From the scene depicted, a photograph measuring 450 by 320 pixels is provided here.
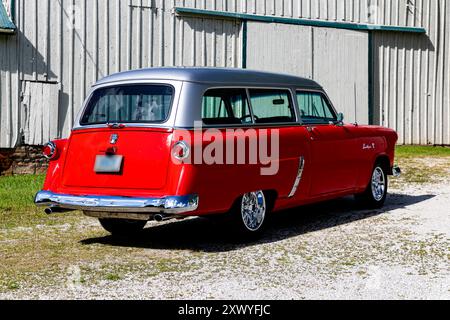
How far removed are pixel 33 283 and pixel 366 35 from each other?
14331 mm

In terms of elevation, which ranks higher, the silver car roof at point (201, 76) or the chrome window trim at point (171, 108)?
the silver car roof at point (201, 76)

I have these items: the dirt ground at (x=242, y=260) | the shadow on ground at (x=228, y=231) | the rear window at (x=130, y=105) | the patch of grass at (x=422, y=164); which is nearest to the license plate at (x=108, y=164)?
the rear window at (x=130, y=105)

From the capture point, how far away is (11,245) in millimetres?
7852

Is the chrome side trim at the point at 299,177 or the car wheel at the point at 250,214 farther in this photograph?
the chrome side trim at the point at 299,177

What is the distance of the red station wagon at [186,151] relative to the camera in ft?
23.3

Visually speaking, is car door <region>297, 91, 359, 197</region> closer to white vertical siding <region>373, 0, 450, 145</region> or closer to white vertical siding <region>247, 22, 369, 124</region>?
white vertical siding <region>247, 22, 369, 124</region>

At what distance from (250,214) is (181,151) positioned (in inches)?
47.4

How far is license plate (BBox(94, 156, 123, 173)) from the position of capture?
7309mm

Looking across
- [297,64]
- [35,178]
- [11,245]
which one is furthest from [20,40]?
[11,245]

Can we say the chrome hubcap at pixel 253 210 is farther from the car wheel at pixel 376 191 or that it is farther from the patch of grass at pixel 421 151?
the patch of grass at pixel 421 151

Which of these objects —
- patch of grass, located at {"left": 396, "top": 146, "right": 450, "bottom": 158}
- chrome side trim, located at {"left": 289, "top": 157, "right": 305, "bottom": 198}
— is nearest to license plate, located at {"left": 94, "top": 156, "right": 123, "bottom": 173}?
chrome side trim, located at {"left": 289, "top": 157, "right": 305, "bottom": 198}

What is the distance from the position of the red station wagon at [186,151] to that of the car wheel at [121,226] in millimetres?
11

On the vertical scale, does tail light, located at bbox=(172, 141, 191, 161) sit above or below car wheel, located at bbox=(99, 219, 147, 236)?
above
